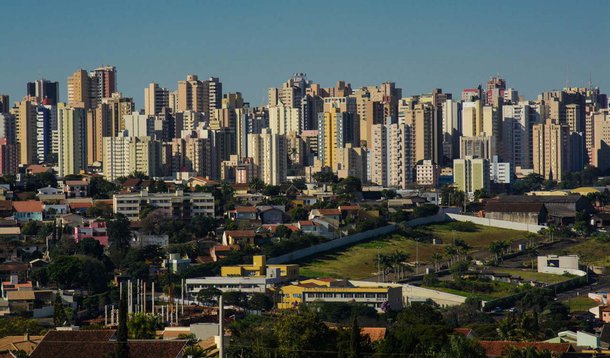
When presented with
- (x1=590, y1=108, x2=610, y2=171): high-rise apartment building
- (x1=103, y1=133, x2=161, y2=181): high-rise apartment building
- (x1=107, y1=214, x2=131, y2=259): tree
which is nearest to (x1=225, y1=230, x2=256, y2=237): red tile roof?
(x1=107, y1=214, x2=131, y2=259): tree

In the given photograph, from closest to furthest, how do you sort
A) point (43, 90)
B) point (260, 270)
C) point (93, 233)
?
point (260, 270)
point (93, 233)
point (43, 90)

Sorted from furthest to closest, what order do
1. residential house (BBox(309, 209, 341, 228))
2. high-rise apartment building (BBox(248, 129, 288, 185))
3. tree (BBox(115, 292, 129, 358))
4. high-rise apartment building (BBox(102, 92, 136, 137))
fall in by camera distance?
1. high-rise apartment building (BBox(102, 92, 136, 137))
2. high-rise apartment building (BBox(248, 129, 288, 185))
3. residential house (BBox(309, 209, 341, 228))
4. tree (BBox(115, 292, 129, 358))

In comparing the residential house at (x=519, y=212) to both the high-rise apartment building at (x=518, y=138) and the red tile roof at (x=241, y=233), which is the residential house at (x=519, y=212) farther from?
the high-rise apartment building at (x=518, y=138)

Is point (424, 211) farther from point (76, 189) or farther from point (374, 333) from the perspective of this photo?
point (374, 333)

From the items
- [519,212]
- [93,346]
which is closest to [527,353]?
[93,346]

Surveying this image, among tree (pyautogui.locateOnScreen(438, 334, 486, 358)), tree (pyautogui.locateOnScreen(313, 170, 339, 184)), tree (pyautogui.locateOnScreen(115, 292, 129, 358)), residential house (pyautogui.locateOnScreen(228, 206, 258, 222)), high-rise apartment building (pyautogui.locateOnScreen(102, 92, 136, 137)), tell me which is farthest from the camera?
high-rise apartment building (pyautogui.locateOnScreen(102, 92, 136, 137))

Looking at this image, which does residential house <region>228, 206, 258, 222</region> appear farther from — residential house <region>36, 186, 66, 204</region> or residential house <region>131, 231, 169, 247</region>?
residential house <region>131, 231, 169, 247</region>
